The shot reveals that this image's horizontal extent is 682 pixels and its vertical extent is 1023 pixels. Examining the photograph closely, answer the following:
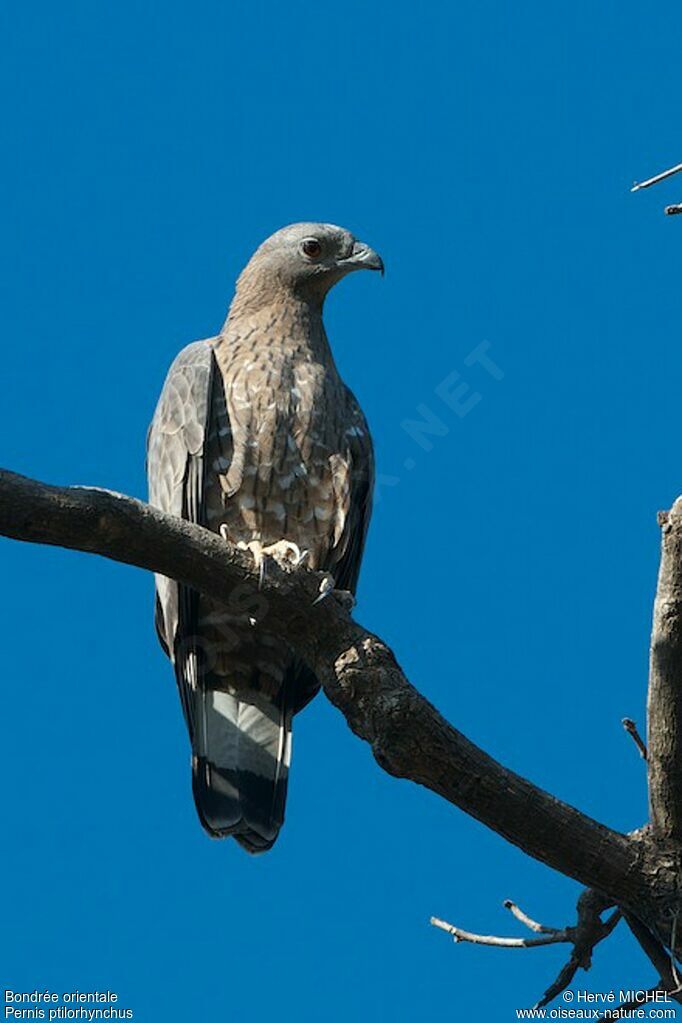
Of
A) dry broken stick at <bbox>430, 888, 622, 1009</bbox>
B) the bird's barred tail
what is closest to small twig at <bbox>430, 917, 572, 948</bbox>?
dry broken stick at <bbox>430, 888, 622, 1009</bbox>

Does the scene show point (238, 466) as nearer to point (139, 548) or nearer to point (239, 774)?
point (239, 774)

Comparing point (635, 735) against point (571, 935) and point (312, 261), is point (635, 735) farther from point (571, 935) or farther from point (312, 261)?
point (312, 261)

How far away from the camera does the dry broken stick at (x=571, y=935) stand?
4.71m

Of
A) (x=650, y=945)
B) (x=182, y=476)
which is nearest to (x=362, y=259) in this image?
(x=182, y=476)

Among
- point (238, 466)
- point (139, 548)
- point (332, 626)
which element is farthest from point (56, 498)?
point (238, 466)

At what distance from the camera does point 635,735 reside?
15.3ft

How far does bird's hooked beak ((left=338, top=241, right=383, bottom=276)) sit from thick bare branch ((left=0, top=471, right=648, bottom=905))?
250 cm

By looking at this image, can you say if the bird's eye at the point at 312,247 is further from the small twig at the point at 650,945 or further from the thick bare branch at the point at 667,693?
the small twig at the point at 650,945

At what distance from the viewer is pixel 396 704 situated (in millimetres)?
4590

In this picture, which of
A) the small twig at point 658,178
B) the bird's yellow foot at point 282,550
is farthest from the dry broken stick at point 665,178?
the bird's yellow foot at point 282,550

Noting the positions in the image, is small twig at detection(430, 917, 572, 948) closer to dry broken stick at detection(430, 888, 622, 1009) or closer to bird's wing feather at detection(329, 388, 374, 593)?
dry broken stick at detection(430, 888, 622, 1009)

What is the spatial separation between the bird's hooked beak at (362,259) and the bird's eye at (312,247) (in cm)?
11

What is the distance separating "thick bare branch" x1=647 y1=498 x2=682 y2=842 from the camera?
4.40 m

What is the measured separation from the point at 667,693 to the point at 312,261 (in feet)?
10.3
